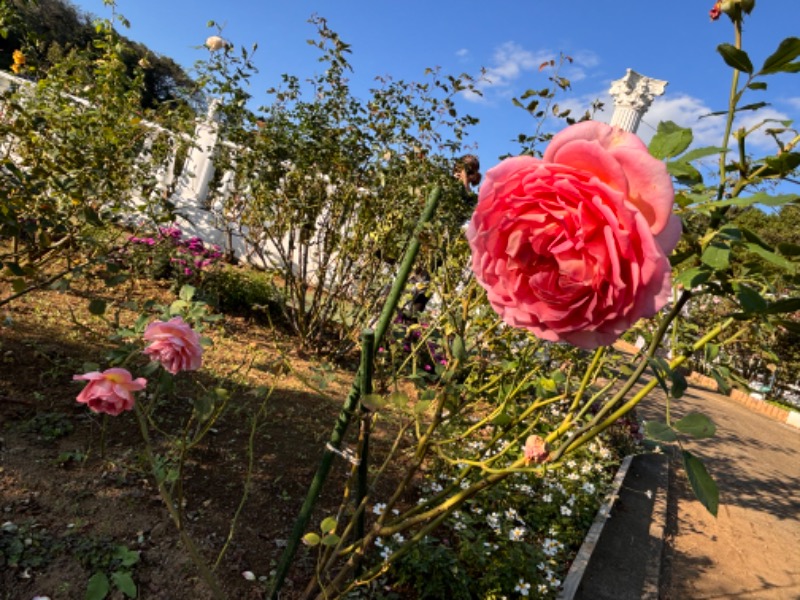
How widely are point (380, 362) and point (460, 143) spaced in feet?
9.14

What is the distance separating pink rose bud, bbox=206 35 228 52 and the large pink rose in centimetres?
433

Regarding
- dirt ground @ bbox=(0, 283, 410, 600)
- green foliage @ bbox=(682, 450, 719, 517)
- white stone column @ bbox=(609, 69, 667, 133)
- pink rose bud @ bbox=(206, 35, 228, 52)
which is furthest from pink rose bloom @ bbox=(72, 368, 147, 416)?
white stone column @ bbox=(609, 69, 667, 133)

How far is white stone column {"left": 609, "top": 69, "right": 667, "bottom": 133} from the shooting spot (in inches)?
258

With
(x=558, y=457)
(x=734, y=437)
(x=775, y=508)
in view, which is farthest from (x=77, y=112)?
(x=734, y=437)

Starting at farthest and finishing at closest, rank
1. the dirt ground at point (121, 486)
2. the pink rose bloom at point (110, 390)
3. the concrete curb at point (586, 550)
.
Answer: the concrete curb at point (586, 550)
the dirt ground at point (121, 486)
the pink rose bloom at point (110, 390)

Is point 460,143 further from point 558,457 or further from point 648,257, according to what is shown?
point 648,257

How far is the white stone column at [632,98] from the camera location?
21.5ft

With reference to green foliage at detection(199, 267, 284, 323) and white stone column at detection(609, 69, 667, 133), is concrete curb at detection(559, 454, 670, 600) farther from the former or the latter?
white stone column at detection(609, 69, 667, 133)

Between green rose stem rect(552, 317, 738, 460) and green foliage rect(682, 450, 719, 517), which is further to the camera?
green rose stem rect(552, 317, 738, 460)

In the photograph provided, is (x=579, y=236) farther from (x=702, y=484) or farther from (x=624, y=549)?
(x=624, y=549)

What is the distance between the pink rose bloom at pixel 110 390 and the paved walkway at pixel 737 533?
309 centimetres

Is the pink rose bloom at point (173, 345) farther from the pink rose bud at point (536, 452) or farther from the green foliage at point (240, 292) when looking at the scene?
the green foliage at point (240, 292)

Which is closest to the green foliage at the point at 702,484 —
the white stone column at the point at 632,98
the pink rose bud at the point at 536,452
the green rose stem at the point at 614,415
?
the green rose stem at the point at 614,415

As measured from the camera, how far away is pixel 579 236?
0.48 meters
